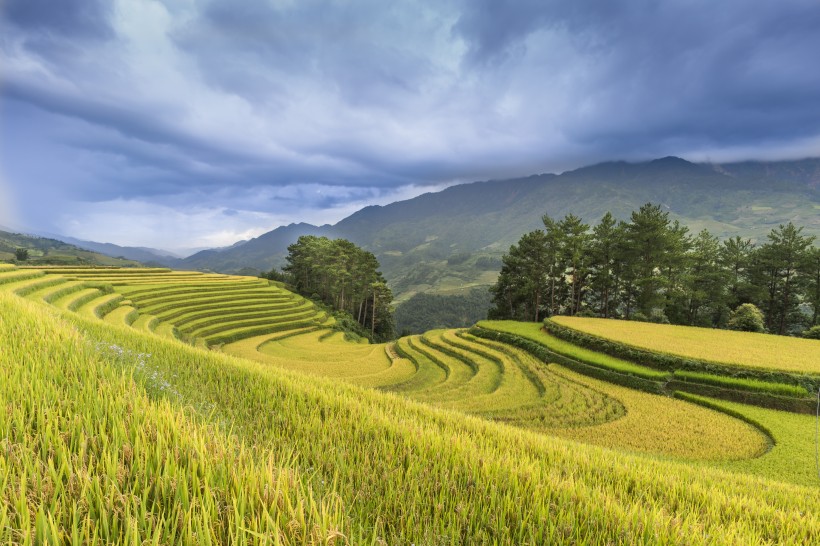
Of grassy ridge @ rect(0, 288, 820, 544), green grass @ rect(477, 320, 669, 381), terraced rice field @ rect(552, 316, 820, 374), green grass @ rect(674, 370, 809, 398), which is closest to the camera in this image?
grassy ridge @ rect(0, 288, 820, 544)

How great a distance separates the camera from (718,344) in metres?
20.0

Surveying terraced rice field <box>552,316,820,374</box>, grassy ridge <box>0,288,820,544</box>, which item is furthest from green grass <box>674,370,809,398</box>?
grassy ridge <box>0,288,820,544</box>

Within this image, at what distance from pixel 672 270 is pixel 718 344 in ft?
65.4

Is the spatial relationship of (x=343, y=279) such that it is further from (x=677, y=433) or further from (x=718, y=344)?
(x=677, y=433)

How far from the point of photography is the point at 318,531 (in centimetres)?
137

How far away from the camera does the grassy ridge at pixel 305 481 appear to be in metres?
1.39

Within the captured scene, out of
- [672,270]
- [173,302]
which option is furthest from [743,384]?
[173,302]

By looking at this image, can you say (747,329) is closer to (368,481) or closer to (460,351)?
(460,351)

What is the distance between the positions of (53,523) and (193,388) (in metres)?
3.32

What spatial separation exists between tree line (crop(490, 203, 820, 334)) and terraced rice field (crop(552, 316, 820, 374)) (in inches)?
374

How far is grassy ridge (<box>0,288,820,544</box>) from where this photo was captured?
4.58ft

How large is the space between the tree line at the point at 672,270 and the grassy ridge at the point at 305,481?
3613cm

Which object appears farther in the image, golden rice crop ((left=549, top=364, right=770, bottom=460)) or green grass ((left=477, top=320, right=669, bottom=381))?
green grass ((left=477, top=320, right=669, bottom=381))

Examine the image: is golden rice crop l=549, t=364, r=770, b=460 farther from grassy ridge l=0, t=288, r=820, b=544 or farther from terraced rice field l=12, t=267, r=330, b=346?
terraced rice field l=12, t=267, r=330, b=346
